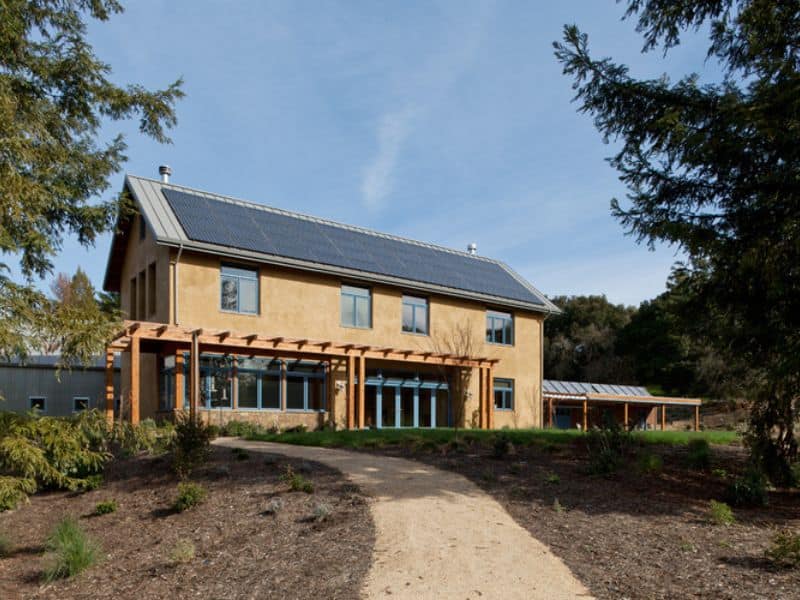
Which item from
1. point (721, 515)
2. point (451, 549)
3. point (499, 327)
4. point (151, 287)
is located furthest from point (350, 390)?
point (451, 549)

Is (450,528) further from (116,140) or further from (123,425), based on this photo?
(116,140)

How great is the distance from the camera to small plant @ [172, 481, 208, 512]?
409 inches

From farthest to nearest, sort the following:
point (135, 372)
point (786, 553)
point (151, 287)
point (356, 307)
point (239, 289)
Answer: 1. point (356, 307)
2. point (151, 287)
3. point (239, 289)
4. point (135, 372)
5. point (786, 553)

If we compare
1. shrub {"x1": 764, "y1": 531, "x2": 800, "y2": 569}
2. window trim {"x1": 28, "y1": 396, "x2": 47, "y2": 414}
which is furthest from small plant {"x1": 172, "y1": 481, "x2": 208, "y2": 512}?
window trim {"x1": 28, "y1": 396, "x2": 47, "y2": 414}

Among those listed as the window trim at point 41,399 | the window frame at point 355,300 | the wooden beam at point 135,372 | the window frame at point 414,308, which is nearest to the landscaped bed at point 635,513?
the wooden beam at point 135,372

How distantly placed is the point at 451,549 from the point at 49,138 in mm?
8166

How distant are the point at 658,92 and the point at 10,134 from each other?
9104mm

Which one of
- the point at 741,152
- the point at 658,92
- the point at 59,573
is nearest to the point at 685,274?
the point at 741,152

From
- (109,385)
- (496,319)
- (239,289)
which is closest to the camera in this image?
(109,385)

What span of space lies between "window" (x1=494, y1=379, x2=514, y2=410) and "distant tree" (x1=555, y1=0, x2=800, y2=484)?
16175 mm

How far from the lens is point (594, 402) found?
36500 mm

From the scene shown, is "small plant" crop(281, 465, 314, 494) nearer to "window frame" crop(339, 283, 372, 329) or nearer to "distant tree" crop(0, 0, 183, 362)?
"distant tree" crop(0, 0, 183, 362)

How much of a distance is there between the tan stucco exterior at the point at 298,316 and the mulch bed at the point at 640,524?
8886mm

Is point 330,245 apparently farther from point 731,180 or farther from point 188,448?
point 731,180
